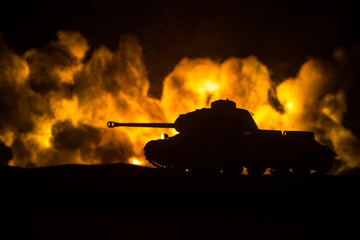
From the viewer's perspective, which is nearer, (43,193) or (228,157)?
(43,193)

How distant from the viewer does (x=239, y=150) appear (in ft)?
28.1

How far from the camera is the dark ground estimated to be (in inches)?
167

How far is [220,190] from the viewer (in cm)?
570

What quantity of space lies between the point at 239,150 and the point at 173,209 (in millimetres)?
4081

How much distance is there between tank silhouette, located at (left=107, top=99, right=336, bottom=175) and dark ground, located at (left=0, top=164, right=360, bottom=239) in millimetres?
2043

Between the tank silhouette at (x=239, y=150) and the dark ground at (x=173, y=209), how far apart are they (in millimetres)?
2043

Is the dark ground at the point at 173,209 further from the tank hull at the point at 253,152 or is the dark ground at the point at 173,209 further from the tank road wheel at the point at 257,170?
the tank road wheel at the point at 257,170

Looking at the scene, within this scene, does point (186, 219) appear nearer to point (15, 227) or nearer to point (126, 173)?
point (15, 227)

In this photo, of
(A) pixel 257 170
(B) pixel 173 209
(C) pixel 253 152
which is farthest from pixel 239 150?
(B) pixel 173 209

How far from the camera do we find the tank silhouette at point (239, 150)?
865 centimetres

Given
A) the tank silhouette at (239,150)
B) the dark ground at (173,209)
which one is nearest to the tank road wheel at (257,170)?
the tank silhouette at (239,150)

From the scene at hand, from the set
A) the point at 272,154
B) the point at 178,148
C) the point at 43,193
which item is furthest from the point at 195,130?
the point at 43,193

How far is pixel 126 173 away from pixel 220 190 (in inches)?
131

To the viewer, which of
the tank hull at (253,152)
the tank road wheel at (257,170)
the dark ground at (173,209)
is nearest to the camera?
the dark ground at (173,209)
